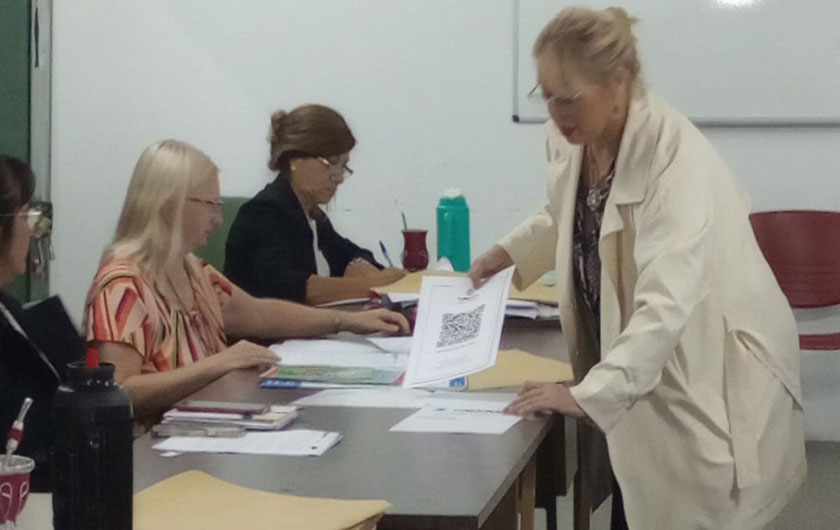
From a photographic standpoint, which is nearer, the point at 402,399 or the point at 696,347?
the point at 696,347

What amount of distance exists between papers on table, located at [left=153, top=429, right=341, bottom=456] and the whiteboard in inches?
108

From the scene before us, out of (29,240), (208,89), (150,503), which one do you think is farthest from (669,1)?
(150,503)

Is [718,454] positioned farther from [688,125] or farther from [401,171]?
[401,171]

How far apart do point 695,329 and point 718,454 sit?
0.69 feet

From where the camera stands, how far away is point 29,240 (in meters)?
1.86

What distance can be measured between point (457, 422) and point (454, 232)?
2.26m

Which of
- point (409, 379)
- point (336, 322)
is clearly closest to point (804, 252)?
point (336, 322)

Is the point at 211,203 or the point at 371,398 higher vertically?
the point at 211,203

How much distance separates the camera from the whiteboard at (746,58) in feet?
13.9

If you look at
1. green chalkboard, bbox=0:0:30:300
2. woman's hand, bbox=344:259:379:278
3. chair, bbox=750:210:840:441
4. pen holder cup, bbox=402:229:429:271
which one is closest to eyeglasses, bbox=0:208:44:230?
woman's hand, bbox=344:259:379:278

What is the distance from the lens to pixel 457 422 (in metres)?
1.87

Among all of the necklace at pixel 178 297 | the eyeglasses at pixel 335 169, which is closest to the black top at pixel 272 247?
the eyeglasses at pixel 335 169

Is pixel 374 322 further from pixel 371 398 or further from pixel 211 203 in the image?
pixel 371 398

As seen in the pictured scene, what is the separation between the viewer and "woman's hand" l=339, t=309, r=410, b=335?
2686 mm
